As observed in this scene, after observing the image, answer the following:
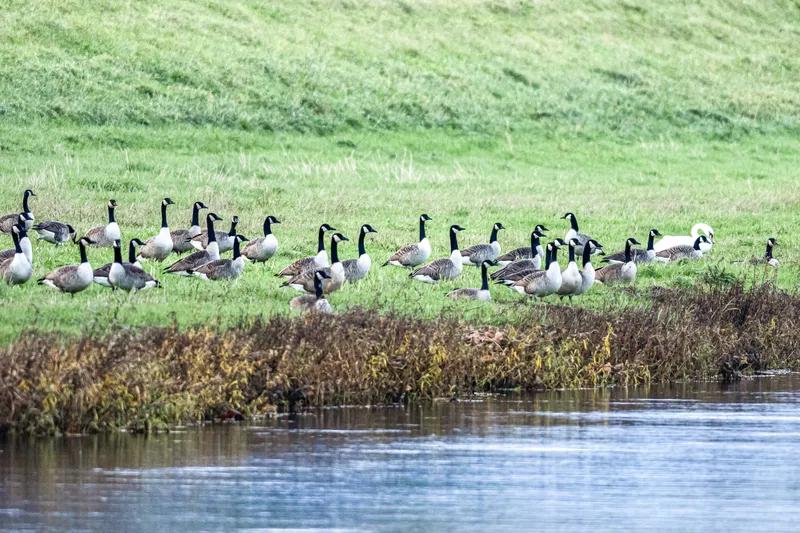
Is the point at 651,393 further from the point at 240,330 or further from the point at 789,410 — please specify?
the point at 240,330

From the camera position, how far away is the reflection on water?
14.3m

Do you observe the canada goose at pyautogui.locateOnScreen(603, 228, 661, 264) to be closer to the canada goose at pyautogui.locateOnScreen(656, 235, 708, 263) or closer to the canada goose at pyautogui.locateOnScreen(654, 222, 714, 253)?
the canada goose at pyautogui.locateOnScreen(656, 235, 708, 263)

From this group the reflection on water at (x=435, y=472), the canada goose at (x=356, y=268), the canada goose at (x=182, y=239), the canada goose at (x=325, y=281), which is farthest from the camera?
the canada goose at (x=182, y=239)

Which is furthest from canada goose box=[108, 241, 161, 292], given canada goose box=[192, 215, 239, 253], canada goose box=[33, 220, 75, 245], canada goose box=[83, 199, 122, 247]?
canada goose box=[33, 220, 75, 245]

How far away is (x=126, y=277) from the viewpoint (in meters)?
23.3

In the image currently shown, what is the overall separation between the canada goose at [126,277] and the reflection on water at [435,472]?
17.8 ft

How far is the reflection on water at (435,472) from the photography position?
14344 millimetres

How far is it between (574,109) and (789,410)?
43246 millimetres

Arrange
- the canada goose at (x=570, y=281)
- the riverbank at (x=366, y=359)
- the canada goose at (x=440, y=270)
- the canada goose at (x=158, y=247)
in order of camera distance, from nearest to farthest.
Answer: the riverbank at (x=366, y=359)
the canada goose at (x=570, y=281)
the canada goose at (x=440, y=270)
the canada goose at (x=158, y=247)

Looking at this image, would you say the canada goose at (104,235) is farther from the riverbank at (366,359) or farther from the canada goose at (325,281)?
the riverbank at (366,359)

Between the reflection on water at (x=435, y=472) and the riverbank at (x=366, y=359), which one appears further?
the riverbank at (x=366, y=359)

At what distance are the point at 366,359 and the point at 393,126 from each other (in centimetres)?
3788

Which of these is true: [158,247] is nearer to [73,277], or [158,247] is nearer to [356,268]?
[356,268]

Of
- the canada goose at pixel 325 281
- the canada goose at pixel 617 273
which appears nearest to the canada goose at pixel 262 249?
the canada goose at pixel 325 281
